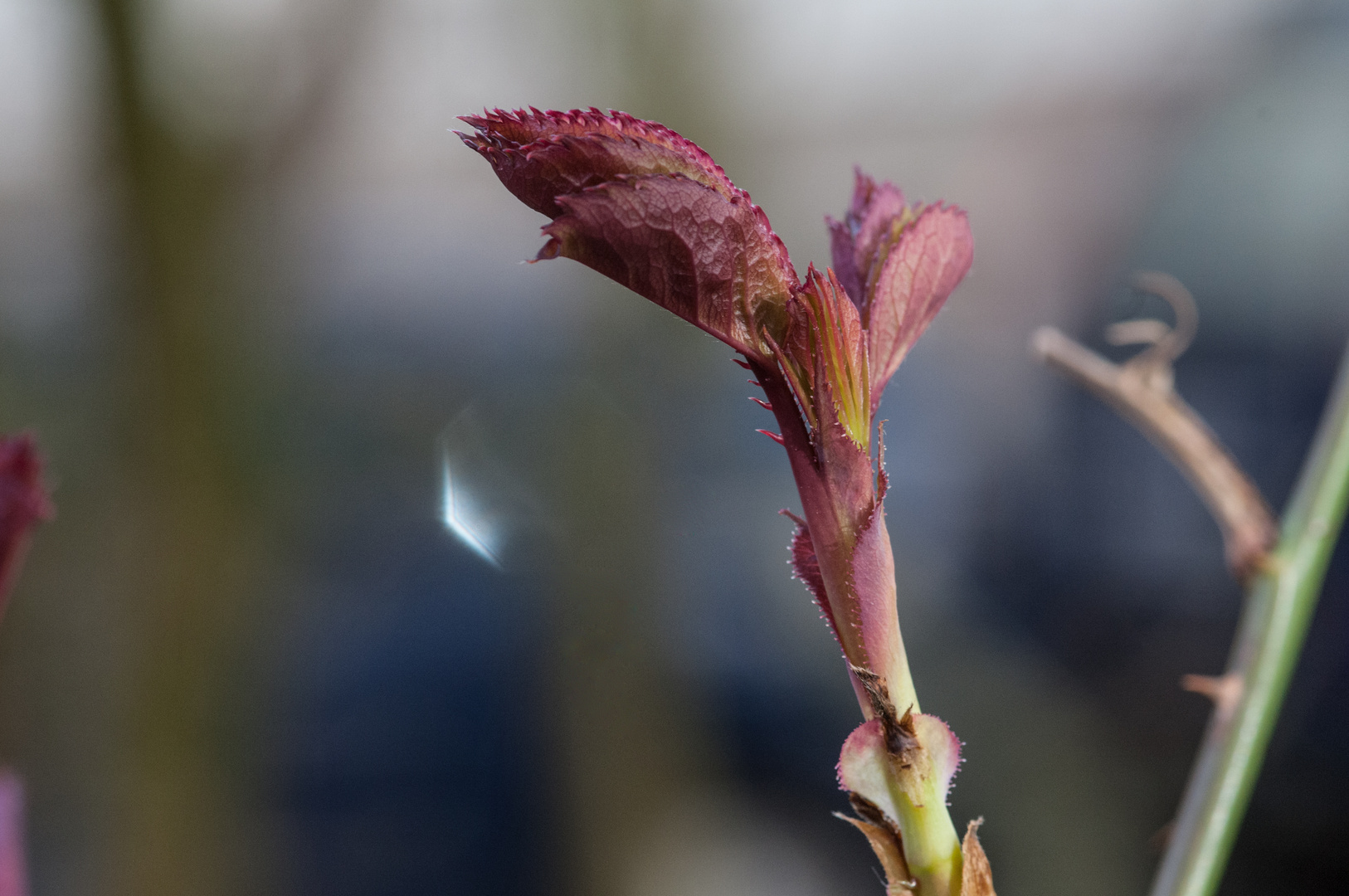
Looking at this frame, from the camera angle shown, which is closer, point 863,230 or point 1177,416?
point 863,230

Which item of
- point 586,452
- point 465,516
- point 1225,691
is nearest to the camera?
point 1225,691

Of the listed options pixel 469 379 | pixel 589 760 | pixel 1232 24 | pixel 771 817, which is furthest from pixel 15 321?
pixel 1232 24

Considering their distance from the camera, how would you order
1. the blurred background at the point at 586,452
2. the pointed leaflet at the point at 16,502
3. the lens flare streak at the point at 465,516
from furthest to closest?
the blurred background at the point at 586,452 < the lens flare streak at the point at 465,516 < the pointed leaflet at the point at 16,502

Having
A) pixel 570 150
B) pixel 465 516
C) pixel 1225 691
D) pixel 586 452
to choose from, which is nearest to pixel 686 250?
pixel 570 150

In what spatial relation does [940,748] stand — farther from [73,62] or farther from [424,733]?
[424,733]

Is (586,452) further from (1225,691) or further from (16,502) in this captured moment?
(16,502)

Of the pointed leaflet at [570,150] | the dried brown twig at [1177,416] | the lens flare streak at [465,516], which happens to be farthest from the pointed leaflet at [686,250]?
the lens flare streak at [465,516]

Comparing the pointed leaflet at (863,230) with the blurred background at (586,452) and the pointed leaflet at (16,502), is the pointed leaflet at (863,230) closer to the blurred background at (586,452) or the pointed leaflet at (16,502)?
the pointed leaflet at (16,502)
